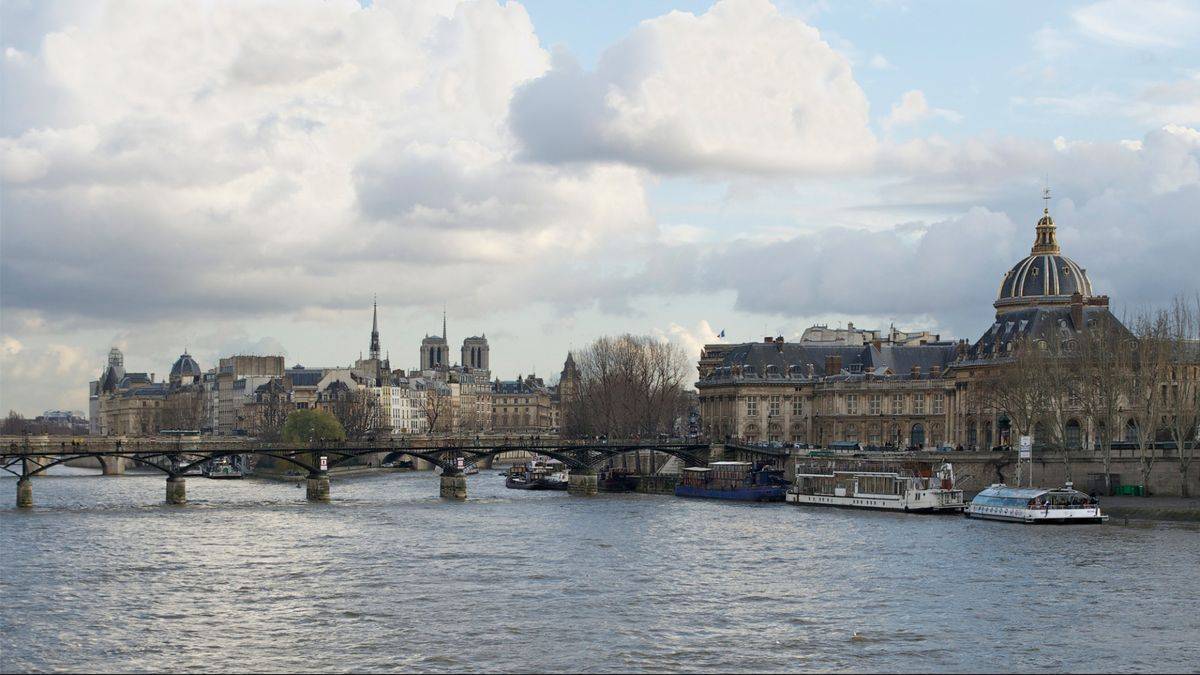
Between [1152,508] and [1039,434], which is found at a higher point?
[1039,434]

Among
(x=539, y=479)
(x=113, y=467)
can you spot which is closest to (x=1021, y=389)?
(x=539, y=479)

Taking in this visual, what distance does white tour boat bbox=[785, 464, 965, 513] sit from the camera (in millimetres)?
101750

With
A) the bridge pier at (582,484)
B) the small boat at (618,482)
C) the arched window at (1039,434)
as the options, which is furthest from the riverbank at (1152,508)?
the small boat at (618,482)

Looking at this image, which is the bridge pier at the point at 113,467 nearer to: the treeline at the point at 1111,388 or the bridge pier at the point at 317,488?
the bridge pier at the point at 317,488

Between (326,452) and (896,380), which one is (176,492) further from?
(896,380)

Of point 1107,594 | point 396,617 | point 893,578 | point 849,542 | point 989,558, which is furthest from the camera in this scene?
point 849,542

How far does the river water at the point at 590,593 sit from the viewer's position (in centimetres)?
4812

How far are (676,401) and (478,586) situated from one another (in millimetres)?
107814

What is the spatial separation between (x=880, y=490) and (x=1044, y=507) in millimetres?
16019

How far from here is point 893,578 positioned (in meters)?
65.4

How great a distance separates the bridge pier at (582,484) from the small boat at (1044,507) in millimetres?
37977

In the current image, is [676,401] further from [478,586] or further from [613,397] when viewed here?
[478,586]

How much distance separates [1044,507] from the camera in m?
91.1

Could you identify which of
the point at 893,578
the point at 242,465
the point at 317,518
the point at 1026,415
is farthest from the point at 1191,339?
the point at 242,465
